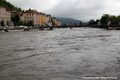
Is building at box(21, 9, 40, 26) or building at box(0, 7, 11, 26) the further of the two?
building at box(21, 9, 40, 26)

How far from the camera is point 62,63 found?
18.6 meters

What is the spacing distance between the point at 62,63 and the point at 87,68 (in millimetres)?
2369

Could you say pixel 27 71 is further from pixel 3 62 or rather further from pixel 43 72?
pixel 3 62

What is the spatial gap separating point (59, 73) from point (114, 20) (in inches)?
5431

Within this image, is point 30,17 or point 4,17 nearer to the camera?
point 4,17

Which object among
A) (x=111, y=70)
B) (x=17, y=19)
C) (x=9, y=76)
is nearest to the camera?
(x=9, y=76)

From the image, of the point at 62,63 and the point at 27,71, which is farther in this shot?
the point at 62,63

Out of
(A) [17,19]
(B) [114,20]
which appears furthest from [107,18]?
(A) [17,19]

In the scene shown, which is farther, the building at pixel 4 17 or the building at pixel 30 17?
the building at pixel 30 17

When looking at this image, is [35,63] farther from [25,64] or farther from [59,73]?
[59,73]

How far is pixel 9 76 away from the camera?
14.8 metres

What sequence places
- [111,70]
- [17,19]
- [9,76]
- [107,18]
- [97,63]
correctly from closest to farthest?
[9,76], [111,70], [97,63], [17,19], [107,18]

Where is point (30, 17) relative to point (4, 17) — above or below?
below

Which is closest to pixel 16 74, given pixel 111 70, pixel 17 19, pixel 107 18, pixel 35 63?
pixel 35 63
